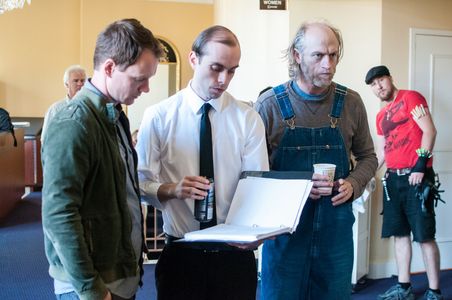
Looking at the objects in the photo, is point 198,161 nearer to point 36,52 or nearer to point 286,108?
point 286,108

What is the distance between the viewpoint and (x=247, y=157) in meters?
1.66

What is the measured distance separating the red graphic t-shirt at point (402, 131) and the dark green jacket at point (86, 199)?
2814mm

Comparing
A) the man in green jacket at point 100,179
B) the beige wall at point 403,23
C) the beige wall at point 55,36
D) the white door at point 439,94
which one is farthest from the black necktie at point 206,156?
the beige wall at point 55,36

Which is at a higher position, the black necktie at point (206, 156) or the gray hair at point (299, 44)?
the gray hair at point (299, 44)

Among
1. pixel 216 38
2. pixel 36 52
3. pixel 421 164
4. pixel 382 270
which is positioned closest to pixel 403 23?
pixel 421 164

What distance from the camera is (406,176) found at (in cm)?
360

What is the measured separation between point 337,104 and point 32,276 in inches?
131

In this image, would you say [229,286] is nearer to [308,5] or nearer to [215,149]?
[215,149]

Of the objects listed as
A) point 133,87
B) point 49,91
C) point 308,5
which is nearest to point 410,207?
point 308,5

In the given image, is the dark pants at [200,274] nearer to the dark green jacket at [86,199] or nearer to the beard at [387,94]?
the dark green jacket at [86,199]

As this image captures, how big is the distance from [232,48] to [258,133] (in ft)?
1.02

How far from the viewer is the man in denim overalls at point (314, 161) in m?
1.80

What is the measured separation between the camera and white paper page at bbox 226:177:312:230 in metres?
1.58

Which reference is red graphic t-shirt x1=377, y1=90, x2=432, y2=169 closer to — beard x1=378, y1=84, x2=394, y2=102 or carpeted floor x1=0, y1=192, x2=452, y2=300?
beard x1=378, y1=84, x2=394, y2=102
